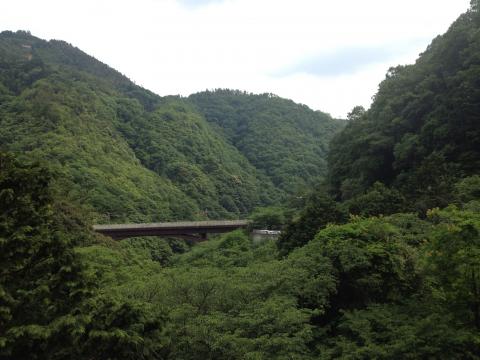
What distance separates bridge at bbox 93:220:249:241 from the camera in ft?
150

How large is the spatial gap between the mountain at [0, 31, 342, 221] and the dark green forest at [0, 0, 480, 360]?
57 cm

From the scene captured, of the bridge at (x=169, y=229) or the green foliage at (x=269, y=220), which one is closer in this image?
the green foliage at (x=269, y=220)

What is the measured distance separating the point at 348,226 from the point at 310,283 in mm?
4399

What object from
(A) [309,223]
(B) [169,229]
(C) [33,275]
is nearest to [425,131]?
(A) [309,223]

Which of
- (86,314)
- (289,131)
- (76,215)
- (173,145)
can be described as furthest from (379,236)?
(289,131)

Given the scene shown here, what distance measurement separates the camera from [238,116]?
160 meters

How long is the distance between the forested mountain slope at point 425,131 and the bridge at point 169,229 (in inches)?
528

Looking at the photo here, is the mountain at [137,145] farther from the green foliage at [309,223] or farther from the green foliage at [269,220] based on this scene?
the green foliage at [269,220]

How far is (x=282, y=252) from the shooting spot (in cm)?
2522

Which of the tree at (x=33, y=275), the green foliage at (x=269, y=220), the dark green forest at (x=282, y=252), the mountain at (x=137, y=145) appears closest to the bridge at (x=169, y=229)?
the green foliage at (x=269, y=220)

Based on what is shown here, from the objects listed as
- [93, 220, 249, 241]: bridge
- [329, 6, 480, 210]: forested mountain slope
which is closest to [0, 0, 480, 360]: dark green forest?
[329, 6, 480, 210]: forested mountain slope

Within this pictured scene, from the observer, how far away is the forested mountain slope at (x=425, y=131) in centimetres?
3202

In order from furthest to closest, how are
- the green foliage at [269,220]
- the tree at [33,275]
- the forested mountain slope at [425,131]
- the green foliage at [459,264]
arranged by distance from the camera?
the green foliage at [269,220]
the forested mountain slope at [425,131]
the green foliage at [459,264]
the tree at [33,275]

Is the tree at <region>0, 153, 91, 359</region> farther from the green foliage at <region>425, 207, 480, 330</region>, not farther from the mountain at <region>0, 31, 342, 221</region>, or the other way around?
the mountain at <region>0, 31, 342, 221</region>
